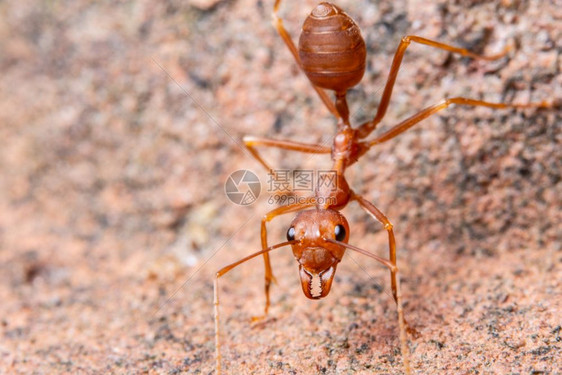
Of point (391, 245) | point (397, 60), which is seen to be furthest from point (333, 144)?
point (391, 245)

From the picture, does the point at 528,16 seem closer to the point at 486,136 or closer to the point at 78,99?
the point at 486,136

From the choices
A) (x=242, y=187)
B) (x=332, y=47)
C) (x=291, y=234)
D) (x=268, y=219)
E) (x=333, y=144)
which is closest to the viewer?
(x=291, y=234)

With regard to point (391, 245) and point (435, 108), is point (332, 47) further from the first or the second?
point (391, 245)

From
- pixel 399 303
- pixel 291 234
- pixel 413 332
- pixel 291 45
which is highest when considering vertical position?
pixel 291 45

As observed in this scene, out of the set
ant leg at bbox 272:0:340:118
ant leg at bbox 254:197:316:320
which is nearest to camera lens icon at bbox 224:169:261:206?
ant leg at bbox 272:0:340:118

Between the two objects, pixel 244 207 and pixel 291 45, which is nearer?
pixel 291 45

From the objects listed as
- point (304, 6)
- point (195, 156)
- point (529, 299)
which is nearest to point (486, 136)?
point (529, 299)
